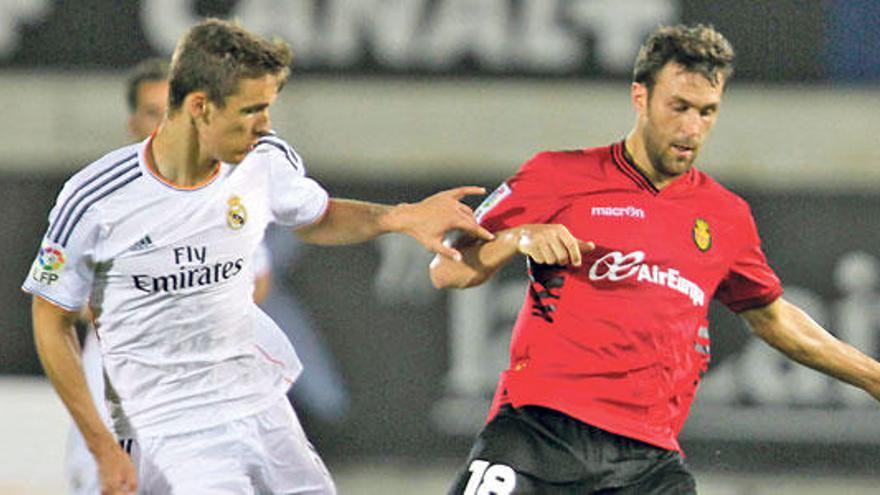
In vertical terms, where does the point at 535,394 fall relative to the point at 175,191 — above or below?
below

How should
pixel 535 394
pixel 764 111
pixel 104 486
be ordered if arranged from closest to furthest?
pixel 104 486 → pixel 535 394 → pixel 764 111

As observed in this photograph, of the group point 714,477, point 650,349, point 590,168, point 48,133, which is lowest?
point 714,477

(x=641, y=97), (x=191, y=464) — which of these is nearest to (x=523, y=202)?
(x=641, y=97)

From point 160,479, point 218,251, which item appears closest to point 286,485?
point 160,479

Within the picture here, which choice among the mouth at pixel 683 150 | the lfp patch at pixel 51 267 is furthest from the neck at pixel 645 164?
the lfp patch at pixel 51 267

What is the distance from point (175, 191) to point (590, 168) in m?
1.29

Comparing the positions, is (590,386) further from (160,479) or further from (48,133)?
(48,133)

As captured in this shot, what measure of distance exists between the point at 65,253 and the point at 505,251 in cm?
124

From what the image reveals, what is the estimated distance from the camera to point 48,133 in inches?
392

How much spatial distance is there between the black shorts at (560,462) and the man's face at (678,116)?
857 millimetres

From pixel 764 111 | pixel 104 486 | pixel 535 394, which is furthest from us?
pixel 764 111

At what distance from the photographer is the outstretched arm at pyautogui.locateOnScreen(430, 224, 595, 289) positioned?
5.47 metres

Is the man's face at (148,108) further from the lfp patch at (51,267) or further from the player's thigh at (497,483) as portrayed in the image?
the player's thigh at (497,483)

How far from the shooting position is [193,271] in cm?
561
